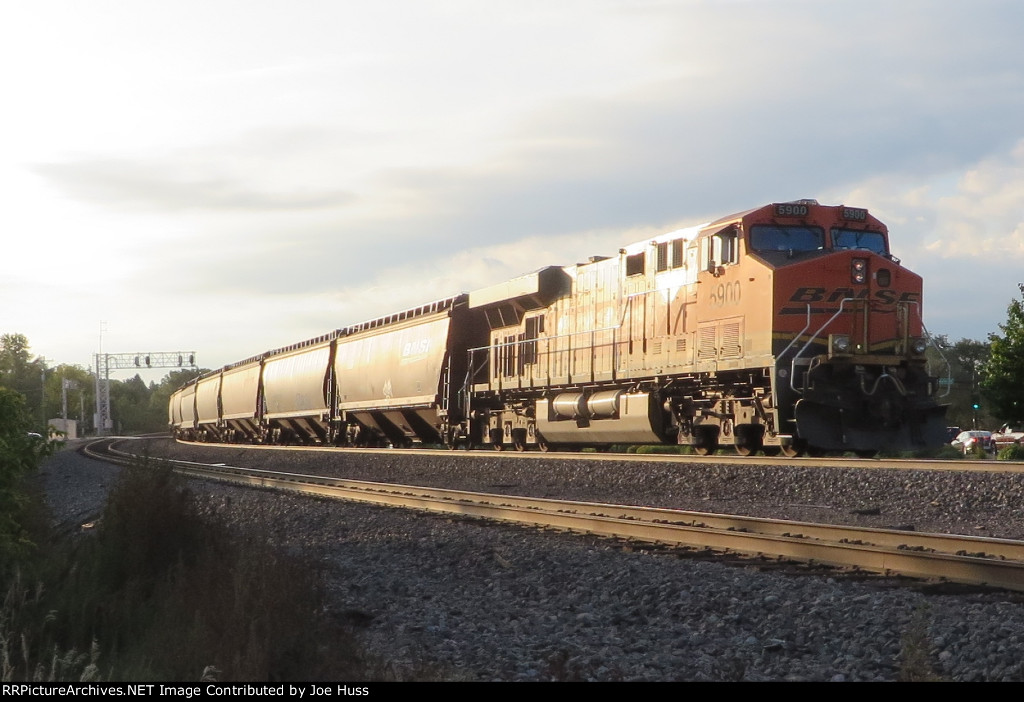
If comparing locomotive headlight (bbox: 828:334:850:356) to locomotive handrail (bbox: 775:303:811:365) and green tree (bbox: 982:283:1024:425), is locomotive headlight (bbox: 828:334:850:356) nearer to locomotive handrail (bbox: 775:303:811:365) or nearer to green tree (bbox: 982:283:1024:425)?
locomotive handrail (bbox: 775:303:811:365)

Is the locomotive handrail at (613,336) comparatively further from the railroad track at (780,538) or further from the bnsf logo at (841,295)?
the railroad track at (780,538)

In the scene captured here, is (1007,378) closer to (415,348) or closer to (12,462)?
(415,348)

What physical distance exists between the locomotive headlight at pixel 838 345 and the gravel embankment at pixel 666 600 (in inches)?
86.9

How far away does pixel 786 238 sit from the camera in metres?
14.9

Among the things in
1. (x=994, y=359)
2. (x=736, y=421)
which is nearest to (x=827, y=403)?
(x=736, y=421)

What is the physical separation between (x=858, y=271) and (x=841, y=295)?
1.38 feet

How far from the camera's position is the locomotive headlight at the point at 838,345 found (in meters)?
13.9

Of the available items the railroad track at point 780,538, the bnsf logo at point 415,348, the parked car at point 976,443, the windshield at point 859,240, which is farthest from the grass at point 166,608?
the parked car at point 976,443

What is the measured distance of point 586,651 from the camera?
5.51m

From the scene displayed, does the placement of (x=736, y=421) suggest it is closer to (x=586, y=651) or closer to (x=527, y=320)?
(x=527, y=320)

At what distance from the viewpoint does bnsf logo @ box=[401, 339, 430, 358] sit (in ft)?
79.7

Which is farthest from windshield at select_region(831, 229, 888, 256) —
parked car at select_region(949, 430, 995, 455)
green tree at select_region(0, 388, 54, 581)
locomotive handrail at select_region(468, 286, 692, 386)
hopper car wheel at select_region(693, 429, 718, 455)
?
parked car at select_region(949, 430, 995, 455)

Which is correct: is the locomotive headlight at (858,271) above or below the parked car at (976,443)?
above
